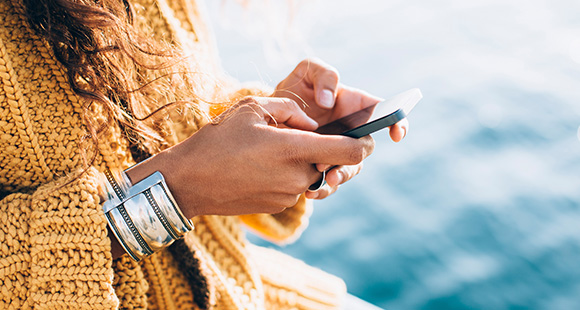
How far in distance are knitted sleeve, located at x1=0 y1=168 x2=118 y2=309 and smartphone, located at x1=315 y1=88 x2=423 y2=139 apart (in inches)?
17.1

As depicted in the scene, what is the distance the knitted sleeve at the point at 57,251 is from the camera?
72 cm

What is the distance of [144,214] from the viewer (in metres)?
0.74

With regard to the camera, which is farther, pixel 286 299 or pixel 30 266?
pixel 286 299

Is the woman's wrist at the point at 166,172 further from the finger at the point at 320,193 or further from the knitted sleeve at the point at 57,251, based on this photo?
the finger at the point at 320,193

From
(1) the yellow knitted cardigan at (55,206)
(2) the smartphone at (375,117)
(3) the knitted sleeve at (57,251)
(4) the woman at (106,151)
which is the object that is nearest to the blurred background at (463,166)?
(2) the smartphone at (375,117)

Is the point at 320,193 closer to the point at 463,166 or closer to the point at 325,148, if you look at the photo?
the point at 325,148

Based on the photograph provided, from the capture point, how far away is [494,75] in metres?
3.07

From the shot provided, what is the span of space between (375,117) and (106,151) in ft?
1.59

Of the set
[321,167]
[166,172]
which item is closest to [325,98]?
[321,167]

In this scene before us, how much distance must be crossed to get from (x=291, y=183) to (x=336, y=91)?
0.34 m

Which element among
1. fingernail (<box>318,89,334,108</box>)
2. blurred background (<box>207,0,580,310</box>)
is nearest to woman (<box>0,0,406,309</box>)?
fingernail (<box>318,89,334,108</box>)

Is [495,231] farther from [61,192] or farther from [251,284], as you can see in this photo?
[61,192]

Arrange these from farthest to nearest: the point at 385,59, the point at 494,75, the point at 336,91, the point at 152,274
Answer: the point at 385,59, the point at 494,75, the point at 336,91, the point at 152,274

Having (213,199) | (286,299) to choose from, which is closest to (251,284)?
(286,299)
